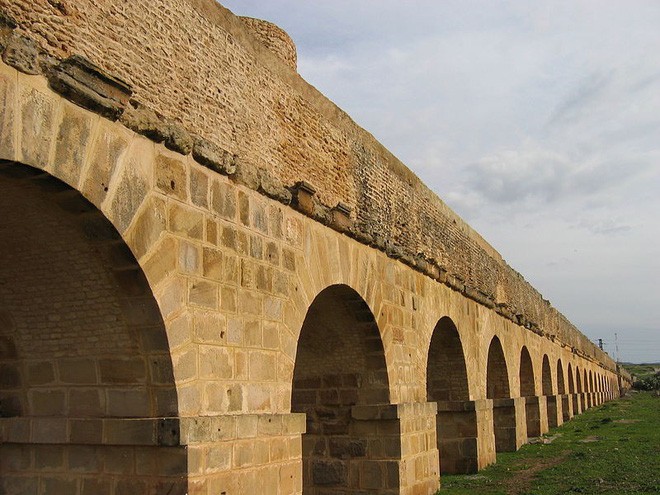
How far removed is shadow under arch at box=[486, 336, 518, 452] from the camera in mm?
14508

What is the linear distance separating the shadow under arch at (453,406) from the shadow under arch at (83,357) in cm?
744

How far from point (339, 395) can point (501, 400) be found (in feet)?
23.8

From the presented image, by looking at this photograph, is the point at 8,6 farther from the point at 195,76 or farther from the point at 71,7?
the point at 195,76

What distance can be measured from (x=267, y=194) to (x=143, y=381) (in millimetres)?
1940

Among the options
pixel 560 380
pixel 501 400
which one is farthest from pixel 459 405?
pixel 560 380

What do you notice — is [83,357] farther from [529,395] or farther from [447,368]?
[529,395]

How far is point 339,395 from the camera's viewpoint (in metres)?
8.33

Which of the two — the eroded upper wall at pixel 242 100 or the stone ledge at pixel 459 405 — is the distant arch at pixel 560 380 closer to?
the stone ledge at pixel 459 405

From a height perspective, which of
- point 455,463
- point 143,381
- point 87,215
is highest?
point 87,215

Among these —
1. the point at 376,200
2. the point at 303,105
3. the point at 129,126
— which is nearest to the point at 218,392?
the point at 129,126

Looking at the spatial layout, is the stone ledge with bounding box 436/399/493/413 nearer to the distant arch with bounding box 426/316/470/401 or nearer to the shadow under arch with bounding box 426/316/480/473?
the shadow under arch with bounding box 426/316/480/473

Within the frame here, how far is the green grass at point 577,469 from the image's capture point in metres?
9.20

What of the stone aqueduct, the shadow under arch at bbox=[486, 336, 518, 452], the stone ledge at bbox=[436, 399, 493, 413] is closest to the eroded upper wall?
the stone aqueduct

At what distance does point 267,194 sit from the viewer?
583 centimetres
